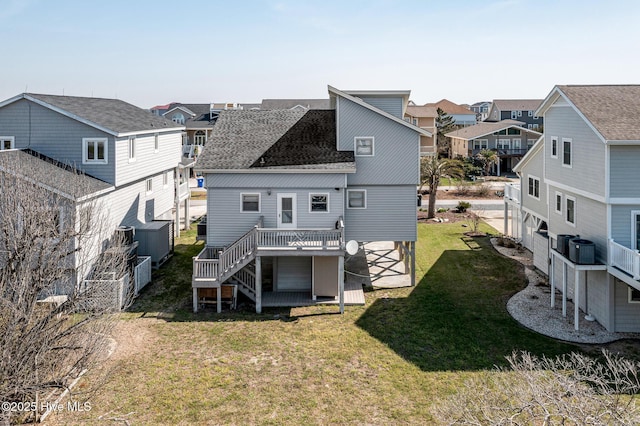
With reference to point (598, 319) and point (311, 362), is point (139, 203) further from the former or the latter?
point (598, 319)

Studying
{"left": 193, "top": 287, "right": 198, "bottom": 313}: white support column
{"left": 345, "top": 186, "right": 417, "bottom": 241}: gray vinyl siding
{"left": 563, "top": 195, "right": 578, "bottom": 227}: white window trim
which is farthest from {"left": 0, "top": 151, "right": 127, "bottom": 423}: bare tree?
{"left": 563, "top": 195, "right": 578, "bottom": 227}: white window trim

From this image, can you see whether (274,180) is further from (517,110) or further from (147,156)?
(517,110)

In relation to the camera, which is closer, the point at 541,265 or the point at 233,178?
the point at 233,178

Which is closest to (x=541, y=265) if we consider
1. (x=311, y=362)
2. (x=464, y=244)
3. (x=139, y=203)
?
(x=464, y=244)

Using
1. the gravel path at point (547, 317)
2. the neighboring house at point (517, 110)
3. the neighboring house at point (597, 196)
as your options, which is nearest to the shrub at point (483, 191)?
the gravel path at point (547, 317)

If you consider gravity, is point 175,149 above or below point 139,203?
above

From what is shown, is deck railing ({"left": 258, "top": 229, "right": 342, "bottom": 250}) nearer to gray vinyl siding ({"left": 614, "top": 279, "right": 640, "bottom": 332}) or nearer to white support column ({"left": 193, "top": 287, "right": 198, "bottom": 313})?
white support column ({"left": 193, "top": 287, "right": 198, "bottom": 313})

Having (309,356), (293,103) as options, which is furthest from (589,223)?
(293,103)

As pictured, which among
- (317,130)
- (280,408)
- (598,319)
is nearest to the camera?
(280,408)
